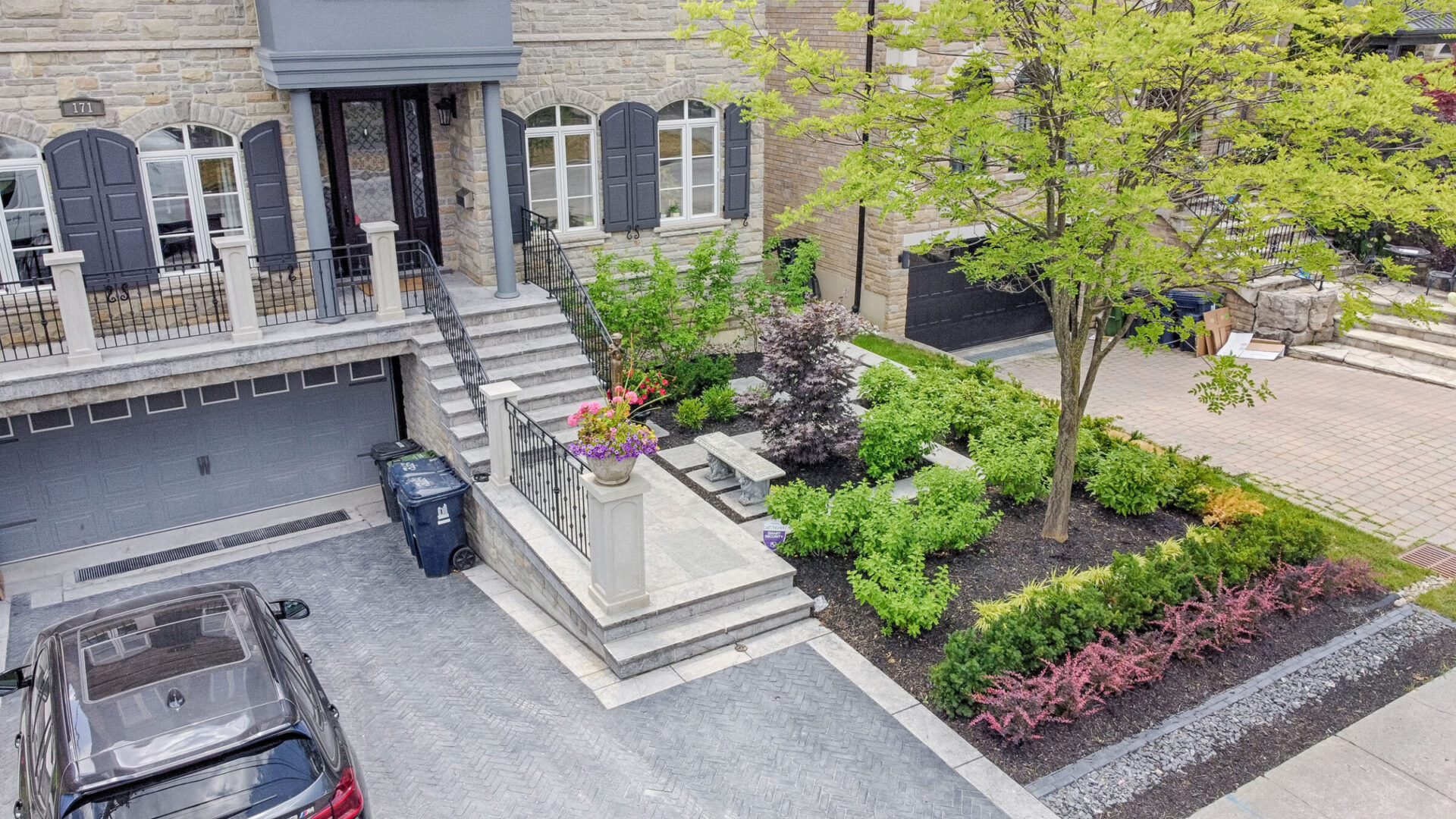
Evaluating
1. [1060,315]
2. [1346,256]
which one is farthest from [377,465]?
[1346,256]

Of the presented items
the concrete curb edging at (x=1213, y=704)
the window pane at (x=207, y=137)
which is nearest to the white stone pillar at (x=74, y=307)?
the window pane at (x=207, y=137)

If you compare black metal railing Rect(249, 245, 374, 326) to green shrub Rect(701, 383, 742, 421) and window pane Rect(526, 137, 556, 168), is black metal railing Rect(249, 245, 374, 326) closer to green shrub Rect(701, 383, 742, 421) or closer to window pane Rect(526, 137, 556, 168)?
window pane Rect(526, 137, 556, 168)

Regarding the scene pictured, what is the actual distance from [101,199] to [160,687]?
22.6ft

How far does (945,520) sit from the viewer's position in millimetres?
9914

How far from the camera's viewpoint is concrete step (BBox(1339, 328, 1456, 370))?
52.5 feet

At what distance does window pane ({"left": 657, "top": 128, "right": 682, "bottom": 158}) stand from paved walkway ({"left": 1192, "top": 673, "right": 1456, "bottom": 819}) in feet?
34.8

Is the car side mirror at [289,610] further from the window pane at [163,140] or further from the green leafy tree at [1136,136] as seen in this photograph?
the window pane at [163,140]

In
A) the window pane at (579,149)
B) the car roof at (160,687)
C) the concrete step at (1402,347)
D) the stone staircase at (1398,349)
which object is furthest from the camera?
the concrete step at (1402,347)

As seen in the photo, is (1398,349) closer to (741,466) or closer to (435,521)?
(741,466)

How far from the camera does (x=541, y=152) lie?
13766 mm

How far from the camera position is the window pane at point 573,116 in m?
13.7

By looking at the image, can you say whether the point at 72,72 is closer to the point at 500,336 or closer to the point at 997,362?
the point at 500,336

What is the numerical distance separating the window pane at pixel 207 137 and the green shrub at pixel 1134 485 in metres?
10.2

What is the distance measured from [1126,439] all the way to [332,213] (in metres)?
9.93
